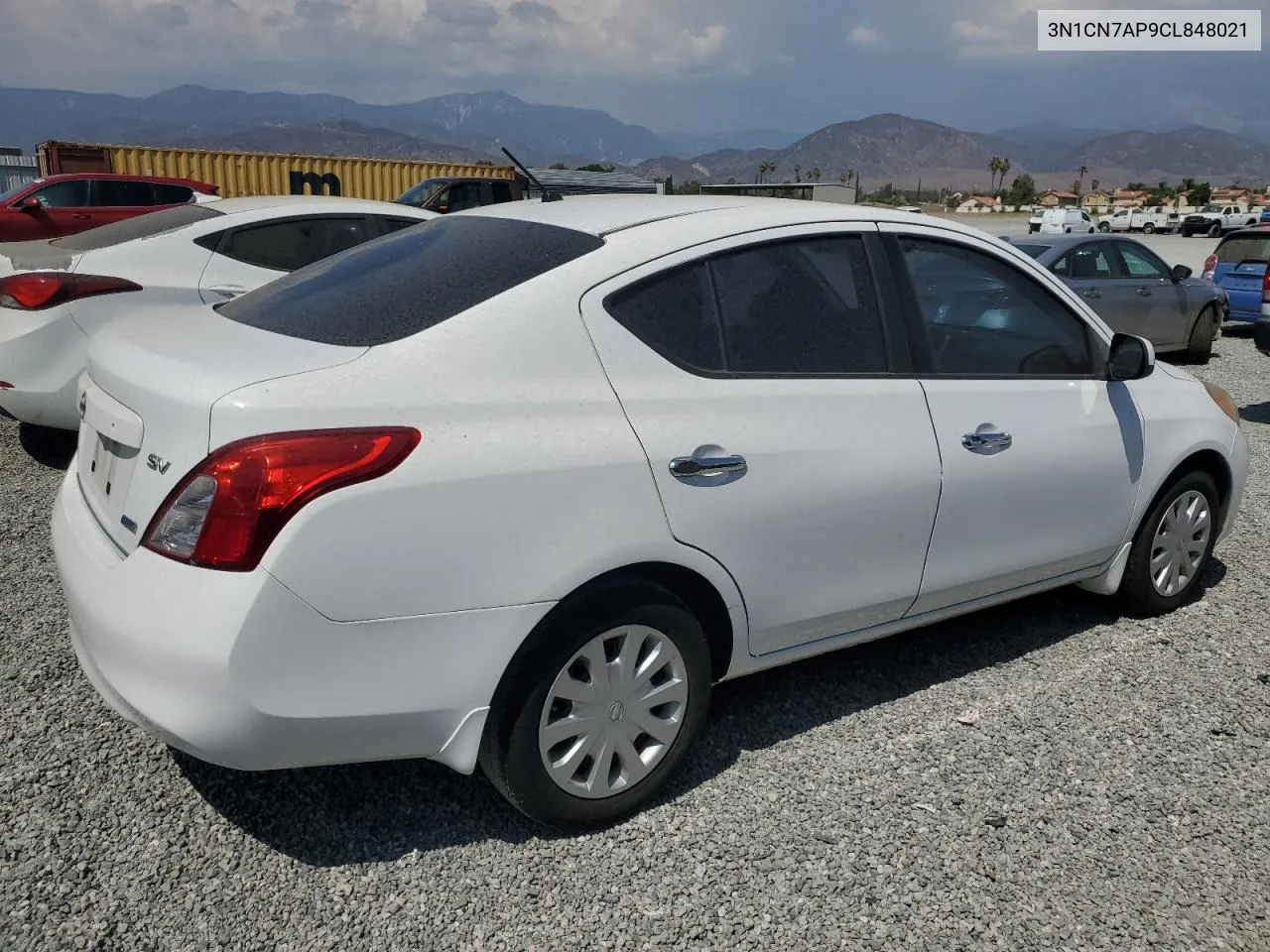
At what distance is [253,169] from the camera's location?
2658 centimetres

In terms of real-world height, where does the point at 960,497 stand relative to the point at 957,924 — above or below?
above

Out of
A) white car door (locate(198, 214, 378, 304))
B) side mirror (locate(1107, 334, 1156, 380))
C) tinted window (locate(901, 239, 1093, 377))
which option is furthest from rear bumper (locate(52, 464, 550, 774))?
white car door (locate(198, 214, 378, 304))

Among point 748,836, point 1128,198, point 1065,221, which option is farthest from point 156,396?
point 1128,198

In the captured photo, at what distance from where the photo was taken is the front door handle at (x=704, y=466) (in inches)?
104

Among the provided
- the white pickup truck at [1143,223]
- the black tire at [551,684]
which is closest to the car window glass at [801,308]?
the black tire at [551,684]

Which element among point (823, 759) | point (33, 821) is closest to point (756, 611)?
point (823, 759)

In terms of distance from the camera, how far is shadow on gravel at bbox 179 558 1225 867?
275cm

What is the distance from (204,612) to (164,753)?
1.14 metres

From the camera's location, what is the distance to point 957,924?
2508 mm

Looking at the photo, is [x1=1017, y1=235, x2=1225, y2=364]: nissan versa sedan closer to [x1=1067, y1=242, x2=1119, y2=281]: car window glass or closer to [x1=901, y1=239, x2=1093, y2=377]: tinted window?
[x1=1067, y1=242, x2=1119, y2=281]: car window glass

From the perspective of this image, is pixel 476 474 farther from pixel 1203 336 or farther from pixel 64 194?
pixel 64 194

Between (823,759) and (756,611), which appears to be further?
(823,759)

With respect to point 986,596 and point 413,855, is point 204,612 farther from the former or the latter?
point 986,596

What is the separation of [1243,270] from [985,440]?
491 inches
